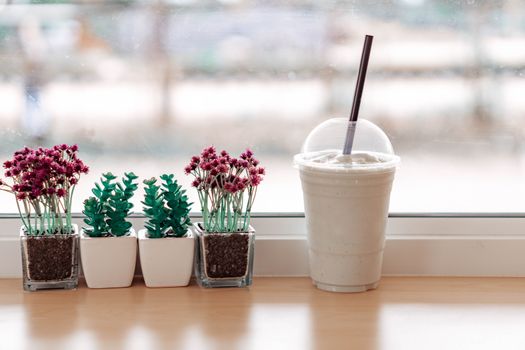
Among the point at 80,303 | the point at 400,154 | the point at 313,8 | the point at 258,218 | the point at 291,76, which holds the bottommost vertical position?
the point at 80,303

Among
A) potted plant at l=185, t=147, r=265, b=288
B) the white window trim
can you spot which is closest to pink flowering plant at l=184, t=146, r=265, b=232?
potted plant at l=185, t=147, r=265, b=288

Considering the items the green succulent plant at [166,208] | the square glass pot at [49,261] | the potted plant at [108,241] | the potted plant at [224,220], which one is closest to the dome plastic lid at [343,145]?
the potted plant at [224,220]

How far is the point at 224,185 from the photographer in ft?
5.36

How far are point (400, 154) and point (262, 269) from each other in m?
0.36

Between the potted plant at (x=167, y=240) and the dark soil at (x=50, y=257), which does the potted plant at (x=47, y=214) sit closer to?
the dark soil at (x=50, y=257)

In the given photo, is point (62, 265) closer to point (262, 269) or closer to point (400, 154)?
point (262, 269)

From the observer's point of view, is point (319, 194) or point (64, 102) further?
point (64, 102)

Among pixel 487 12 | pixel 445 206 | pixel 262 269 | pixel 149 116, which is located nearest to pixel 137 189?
pixel 149 116

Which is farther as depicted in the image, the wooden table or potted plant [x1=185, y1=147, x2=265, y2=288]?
potted plant [x1=185, y1=147, x2=265, y2=288]

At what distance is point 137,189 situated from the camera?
1800 mm

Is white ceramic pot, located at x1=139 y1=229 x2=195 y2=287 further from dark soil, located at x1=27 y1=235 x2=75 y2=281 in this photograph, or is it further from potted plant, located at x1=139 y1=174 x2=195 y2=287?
dark soil, located at x1=27 y1=235 x2=75 y2=281

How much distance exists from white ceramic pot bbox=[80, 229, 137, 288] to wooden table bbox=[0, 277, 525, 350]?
2cm

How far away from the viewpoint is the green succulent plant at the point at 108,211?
164cm

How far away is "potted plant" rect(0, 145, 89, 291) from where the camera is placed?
5.23 ft
